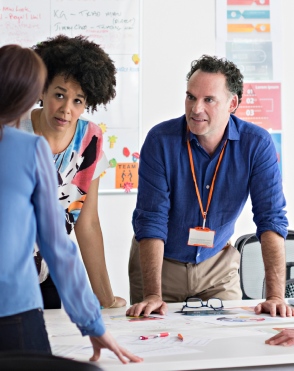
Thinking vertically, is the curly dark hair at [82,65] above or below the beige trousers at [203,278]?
above

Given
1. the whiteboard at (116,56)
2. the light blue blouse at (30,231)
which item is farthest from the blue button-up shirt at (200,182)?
the whiteboard at (116,56)

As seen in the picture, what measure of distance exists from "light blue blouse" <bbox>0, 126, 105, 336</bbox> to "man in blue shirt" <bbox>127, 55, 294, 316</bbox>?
4.08 ft

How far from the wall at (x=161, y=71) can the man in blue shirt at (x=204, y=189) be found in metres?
1.42

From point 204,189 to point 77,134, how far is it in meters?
0.55

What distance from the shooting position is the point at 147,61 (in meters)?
4.24

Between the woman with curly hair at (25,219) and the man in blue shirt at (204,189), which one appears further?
the man in blue shirt at (204,189)

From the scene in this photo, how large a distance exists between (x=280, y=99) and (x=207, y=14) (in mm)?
721

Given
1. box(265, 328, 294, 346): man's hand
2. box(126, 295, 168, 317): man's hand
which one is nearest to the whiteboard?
box(126, 295, 168, 317): man's hand

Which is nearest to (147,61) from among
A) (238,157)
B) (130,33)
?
(130,33)

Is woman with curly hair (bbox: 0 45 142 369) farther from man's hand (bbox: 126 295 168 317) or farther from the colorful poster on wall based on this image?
the colorful poster on wall

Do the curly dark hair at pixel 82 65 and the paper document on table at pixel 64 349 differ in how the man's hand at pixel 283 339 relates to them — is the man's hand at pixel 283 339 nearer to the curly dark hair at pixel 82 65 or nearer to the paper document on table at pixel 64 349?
the paper document on table at pixel 64 349

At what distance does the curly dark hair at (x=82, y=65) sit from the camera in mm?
2500

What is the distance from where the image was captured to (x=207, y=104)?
2668 mm

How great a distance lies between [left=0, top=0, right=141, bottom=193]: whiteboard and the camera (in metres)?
4.12
